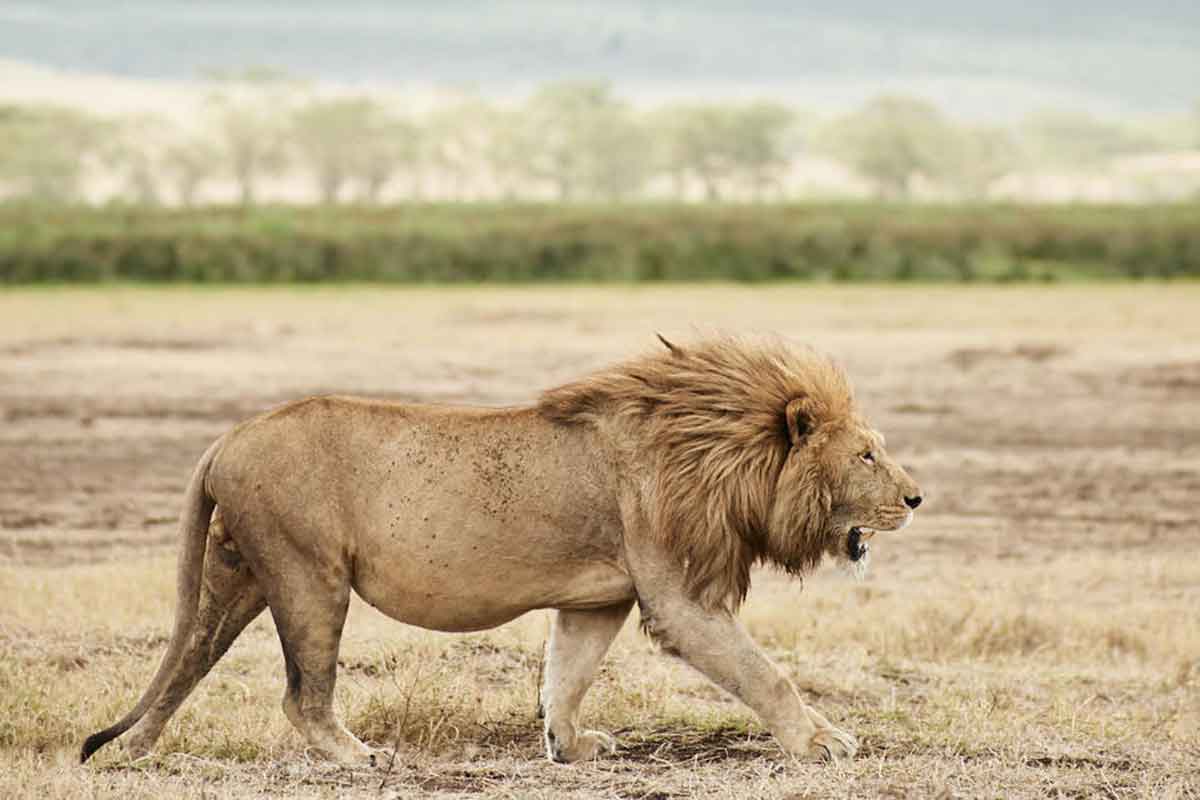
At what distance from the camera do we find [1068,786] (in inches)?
254

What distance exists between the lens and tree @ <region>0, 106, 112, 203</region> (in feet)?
292

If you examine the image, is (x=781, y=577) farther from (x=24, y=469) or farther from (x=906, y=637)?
(x=24, y=469)

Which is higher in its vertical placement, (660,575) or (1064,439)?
(660,575)

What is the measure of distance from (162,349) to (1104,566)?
49.2ft

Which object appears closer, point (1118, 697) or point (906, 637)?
point (1118, 697)

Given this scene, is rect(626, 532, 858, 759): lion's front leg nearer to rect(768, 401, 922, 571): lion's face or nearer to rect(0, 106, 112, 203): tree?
rect(768, 401, 922, 571): lion's face

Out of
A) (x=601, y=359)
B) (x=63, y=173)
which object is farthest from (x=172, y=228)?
(x=63, y=173)

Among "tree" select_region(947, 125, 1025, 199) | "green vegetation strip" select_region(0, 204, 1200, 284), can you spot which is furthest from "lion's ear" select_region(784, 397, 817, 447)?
"tree" select_region(947, 125, 1025, 199)

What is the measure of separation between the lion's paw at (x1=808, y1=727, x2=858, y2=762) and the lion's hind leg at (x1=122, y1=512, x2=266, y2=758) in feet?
6.84

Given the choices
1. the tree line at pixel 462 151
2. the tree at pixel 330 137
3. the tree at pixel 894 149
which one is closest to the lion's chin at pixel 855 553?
the tree line at pixel 462 151

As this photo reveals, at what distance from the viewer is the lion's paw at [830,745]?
265 inches

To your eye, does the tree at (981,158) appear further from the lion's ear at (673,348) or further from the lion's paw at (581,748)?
the lion's paw at (581,748)

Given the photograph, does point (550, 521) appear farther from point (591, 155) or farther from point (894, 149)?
point (894, 149)

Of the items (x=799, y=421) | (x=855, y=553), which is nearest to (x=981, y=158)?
(x=855, y=553)
